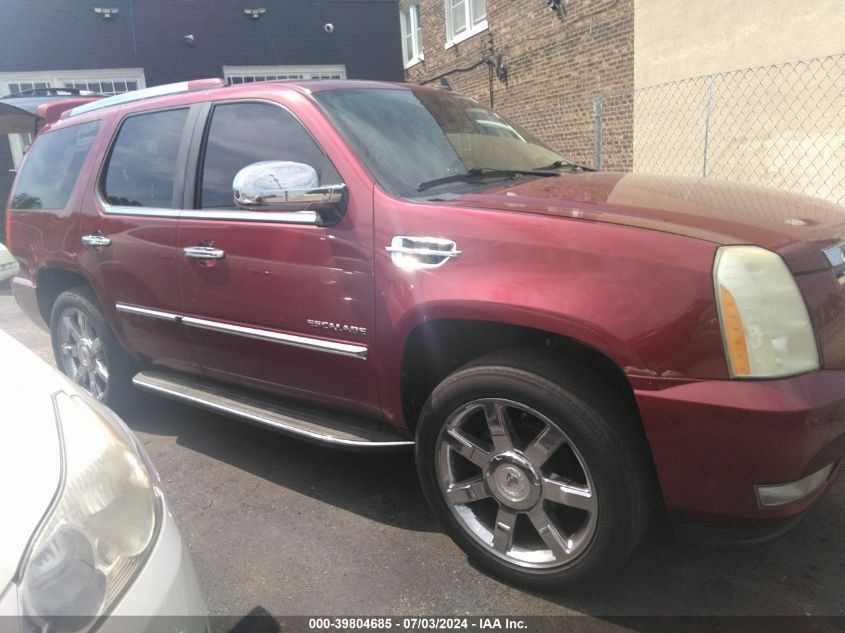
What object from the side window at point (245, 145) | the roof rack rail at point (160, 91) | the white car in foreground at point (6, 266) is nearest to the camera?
the side window at point (245, 145)

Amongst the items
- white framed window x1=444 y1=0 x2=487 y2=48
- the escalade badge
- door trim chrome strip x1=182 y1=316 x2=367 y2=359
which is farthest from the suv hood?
white framed window x1=444 y1=0 x2=487 y2=48

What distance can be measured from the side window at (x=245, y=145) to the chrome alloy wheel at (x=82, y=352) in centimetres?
153

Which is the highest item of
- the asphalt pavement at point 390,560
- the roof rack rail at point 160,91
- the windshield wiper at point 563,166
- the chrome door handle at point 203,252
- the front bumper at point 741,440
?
the roof rack rail at point 160,91

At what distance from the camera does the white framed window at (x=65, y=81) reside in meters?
14.1

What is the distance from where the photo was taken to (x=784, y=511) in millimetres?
1927

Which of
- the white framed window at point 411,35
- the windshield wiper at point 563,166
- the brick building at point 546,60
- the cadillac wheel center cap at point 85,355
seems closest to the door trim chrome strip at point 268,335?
the cadillac wheel center cap at point 85,355

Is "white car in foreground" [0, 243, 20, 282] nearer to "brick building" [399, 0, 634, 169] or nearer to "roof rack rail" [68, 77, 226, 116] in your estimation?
"roof rack rail" [68, 77, 226, 116]

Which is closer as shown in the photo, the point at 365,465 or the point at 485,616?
the point at 485,616

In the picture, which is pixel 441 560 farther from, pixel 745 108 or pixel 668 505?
pixel 745 108

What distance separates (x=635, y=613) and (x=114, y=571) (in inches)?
67.5

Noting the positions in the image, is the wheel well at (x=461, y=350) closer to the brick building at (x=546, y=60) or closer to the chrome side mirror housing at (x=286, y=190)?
the chrome side mirror housing at (x=286, y=190)

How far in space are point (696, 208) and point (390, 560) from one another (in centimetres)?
179

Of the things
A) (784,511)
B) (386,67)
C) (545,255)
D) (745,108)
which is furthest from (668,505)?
(386,67)

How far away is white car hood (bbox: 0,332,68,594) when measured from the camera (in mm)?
1205
